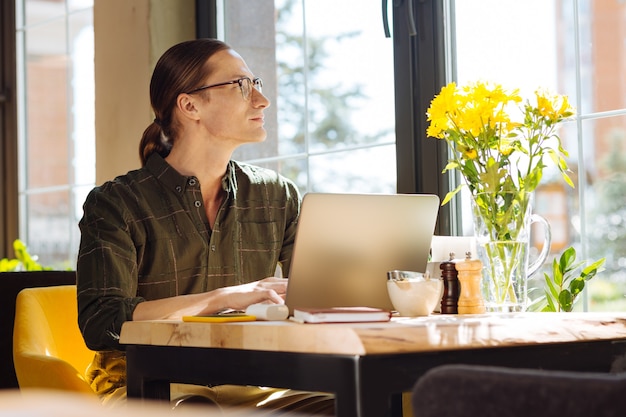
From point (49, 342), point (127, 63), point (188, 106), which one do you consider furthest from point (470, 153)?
point (127, 63)

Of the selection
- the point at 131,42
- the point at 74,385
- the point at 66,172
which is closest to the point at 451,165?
the point at 74,385

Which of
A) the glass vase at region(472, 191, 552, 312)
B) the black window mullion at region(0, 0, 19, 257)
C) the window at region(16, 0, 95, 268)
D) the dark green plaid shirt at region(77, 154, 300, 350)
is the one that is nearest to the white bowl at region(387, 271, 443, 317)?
the glass vase at region(472, 191, 552, 312)

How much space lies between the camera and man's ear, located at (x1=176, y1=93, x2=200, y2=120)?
242cm

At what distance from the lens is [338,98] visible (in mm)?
3127

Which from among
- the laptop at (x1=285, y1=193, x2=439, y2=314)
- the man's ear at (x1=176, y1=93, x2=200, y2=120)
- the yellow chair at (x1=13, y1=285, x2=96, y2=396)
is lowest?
the yellow chair at (x1=13, y1=285, x2=96, y2=396)

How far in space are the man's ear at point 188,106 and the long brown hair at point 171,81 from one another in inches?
0.6

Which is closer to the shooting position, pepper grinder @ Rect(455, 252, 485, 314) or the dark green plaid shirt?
pepper grinder @ Rect(455, 252, 485, 314)

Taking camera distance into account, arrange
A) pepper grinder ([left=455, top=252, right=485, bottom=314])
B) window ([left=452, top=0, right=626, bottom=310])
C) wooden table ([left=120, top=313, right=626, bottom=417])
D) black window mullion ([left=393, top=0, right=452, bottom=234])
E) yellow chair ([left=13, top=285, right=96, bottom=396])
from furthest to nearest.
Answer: black window mullion ([left=393, top=0, right=452, bottom=234]), window ([left=452, top=0, right=626, bottom=310]), yellow chair ([left=13, top=285, right=96, bottom=396]), pepper grinder ([left=455, top=252, right=485, bottom=314]), wooden table ([left=120, top=313, right=626, bottom=417])

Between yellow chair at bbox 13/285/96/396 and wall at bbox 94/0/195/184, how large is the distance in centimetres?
137

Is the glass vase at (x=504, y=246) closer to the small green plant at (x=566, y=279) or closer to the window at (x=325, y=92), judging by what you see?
the small green plant at (x=566, y=279)

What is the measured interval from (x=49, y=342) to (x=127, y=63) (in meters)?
1.77

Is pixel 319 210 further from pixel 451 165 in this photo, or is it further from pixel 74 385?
pixel 74 385

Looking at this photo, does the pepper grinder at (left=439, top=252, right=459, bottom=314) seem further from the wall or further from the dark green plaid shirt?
the wall

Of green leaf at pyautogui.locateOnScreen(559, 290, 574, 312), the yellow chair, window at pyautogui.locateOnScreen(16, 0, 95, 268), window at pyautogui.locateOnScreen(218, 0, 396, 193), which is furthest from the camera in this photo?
window at pyautogui.locateOnScreen(16, 0, 95, 268)
